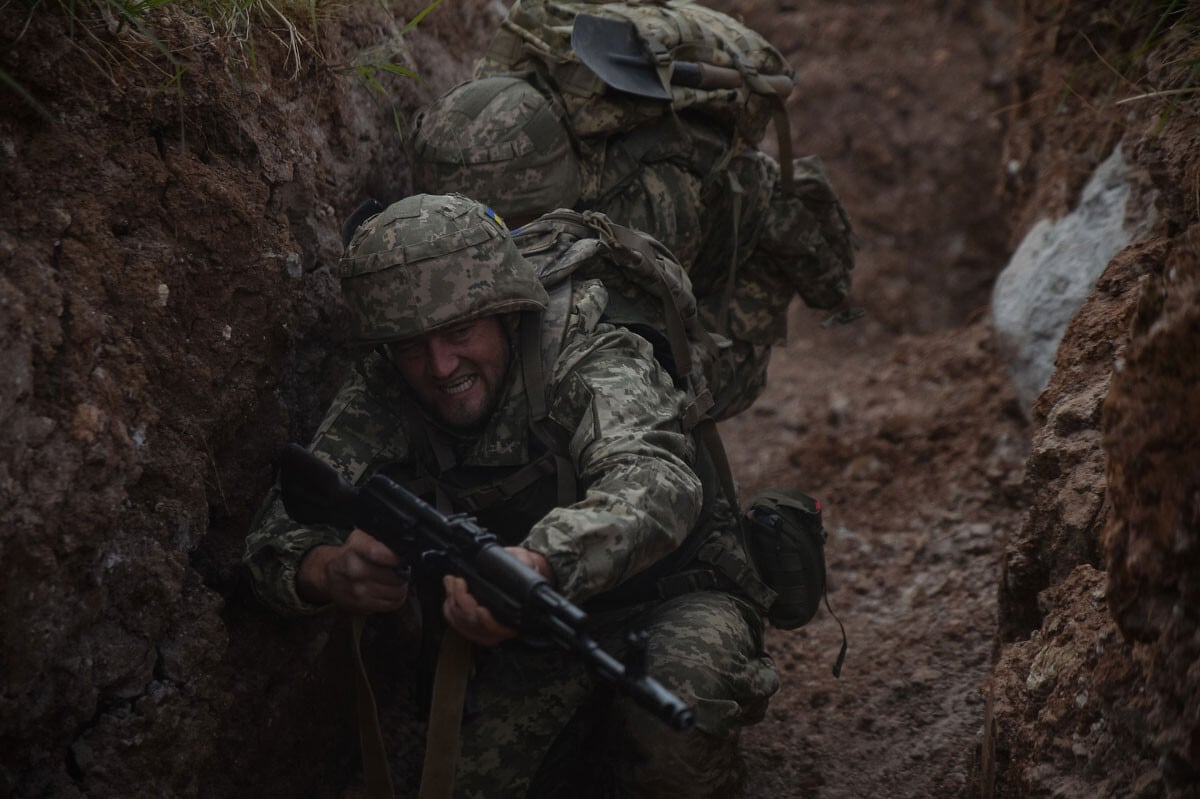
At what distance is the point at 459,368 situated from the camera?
3.52 m

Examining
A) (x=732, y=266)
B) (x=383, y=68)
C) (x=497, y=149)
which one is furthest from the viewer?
(x=732, y=266)

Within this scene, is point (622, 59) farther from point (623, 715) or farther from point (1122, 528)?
point (1122, 528)

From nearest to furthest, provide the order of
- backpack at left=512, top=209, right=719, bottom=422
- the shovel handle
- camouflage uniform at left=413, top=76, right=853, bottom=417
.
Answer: backpack at left=512, top=209, right=719, bottom=422 < camouflage uniform at left=413, top=76, right=853, bottom=417 < the shovel handle

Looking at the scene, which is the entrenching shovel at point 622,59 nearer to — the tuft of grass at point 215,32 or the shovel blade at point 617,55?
the shovel blade at point 617,55

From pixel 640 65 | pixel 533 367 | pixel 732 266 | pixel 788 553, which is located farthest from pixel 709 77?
pixel 788 553

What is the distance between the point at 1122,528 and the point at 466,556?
1498mm

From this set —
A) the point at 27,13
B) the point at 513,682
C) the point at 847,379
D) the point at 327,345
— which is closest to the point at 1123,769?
the point at 513,682

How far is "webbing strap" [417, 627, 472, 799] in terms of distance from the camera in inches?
126

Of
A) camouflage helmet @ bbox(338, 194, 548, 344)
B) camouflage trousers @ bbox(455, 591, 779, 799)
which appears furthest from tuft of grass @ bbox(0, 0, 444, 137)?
camouflage trousers @ bbox(455, 591, 779, 799)

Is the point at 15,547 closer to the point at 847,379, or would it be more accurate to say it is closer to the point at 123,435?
the point at 123,435

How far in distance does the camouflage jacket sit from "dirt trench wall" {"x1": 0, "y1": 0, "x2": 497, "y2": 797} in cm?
23

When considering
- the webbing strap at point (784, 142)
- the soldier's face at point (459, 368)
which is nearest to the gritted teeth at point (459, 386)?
the soldier's face at point (459, 368)

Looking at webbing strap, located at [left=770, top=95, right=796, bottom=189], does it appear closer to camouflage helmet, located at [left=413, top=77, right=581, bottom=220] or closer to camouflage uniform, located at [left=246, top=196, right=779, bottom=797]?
camouflage helmet, located at [left=413, top=77, right=581, bottom=220]

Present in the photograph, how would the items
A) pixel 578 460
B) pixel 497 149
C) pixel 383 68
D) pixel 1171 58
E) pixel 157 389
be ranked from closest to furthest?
pixel 157 389, pixel 578 460, pixel 1171 58, pixel 383 68, pixel 497 149
